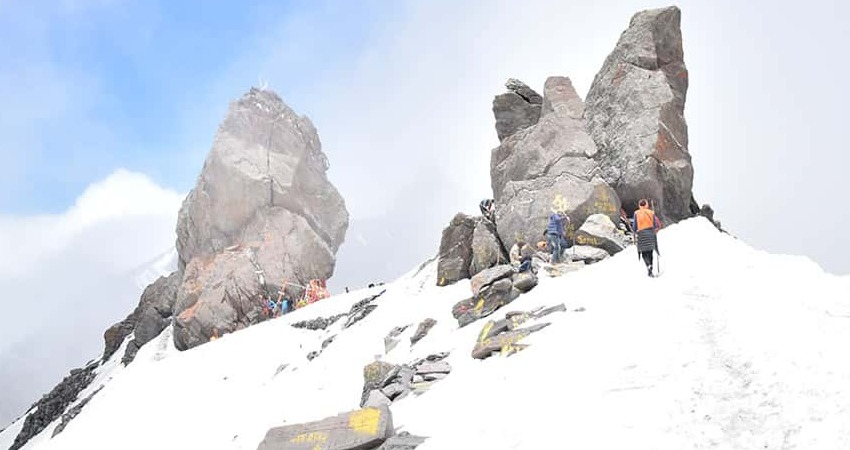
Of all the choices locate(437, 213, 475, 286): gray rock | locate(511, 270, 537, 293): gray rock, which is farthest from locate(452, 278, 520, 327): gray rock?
locate(437, 213, 475, 286): gray rock

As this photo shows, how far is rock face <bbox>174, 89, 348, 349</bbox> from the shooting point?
44.3 m

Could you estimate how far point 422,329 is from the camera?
19.4m

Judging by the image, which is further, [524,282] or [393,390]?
[524,282]

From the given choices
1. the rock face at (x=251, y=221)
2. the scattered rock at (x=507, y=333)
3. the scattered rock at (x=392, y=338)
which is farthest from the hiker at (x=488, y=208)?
the rock face at (x=251, y=221)

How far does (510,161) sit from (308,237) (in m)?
25.4

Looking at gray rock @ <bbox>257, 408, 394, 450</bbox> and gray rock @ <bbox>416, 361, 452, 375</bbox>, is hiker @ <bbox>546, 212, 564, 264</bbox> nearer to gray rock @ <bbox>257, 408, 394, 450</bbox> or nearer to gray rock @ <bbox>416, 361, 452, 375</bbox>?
gray rock @ <bbox>416, 361, 452, 375</bbox>

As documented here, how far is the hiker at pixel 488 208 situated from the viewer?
2872 centimetres

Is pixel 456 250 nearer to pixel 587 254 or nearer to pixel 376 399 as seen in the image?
pixel 587 254

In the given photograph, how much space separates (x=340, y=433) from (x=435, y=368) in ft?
13.1

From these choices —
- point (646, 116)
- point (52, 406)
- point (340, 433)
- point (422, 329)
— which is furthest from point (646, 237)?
point (52, 406)

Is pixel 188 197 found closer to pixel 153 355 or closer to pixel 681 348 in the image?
pixel 153 355

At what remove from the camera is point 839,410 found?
22.2 ft

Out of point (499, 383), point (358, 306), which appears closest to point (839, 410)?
point (499, 383)

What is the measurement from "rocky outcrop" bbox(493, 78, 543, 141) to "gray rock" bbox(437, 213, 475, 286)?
8.73 m
